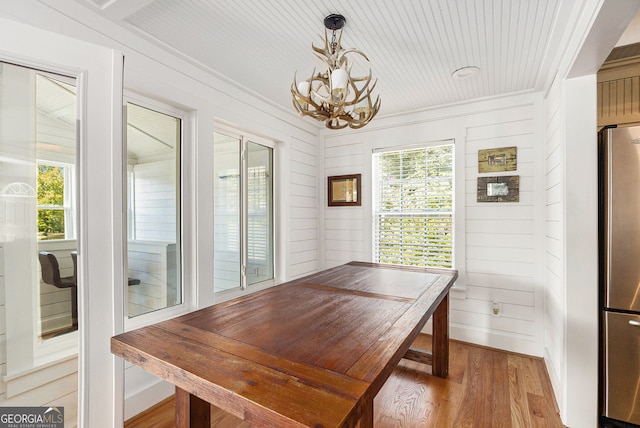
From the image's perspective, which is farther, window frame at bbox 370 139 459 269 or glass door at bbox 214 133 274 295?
window frame at bbox 370 139 459 269

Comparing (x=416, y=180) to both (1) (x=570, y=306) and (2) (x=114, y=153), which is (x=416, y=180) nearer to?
(1) (x=570, y=306)

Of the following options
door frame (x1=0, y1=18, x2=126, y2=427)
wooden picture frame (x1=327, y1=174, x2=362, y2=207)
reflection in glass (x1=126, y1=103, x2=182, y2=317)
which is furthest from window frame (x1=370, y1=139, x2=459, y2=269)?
door frame (x1=0, y1=18, x2=126, y2=427)

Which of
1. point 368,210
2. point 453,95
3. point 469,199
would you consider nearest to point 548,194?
point 469,199

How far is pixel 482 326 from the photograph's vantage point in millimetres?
3156

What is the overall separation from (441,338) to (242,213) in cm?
218

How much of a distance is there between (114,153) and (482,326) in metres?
3.54

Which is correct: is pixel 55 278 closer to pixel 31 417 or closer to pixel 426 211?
pixel 31 417

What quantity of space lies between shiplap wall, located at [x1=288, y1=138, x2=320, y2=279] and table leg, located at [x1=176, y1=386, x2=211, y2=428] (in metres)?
2.36

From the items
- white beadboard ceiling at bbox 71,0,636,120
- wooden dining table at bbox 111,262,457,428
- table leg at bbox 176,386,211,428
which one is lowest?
table leg at bbox 176,386,211,428

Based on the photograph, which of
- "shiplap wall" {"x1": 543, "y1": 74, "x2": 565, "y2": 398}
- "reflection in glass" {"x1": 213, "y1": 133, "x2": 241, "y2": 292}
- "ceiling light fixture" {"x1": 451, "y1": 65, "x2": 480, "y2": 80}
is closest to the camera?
"shiplap wall" {"x1": 543, "y1": 74, "x2": 565, "y2": 398}

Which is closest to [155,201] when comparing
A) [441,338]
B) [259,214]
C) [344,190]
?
[259,214]

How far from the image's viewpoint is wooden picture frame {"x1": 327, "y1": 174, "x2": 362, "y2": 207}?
3.82 metres

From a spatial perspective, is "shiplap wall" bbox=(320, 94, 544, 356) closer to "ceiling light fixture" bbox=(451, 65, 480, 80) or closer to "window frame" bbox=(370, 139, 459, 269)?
"window frame" bbox=(370, 139, 459, 269)

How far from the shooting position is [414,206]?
351 cm
